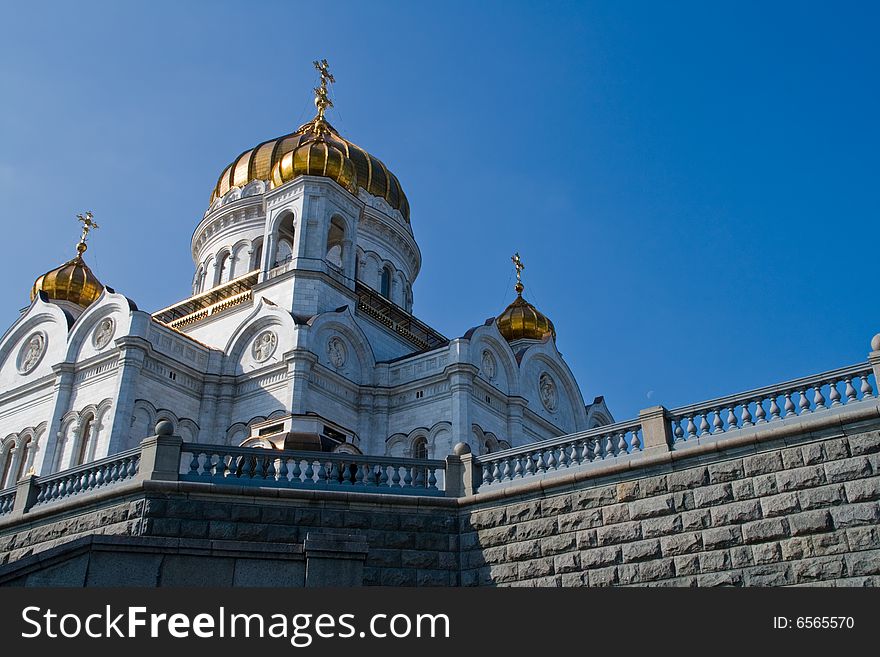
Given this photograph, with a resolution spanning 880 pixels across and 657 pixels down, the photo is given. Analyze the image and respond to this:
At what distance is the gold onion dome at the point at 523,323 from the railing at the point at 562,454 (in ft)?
72.0

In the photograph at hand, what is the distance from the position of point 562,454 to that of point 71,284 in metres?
26.9

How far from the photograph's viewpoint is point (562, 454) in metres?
13.9

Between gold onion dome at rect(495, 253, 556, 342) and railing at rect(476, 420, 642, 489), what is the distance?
72.0 feet

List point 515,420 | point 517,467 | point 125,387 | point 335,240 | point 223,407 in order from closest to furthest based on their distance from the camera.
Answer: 1. point 517,467
2. point 125,387
3. point 223,407
4. point 515,420
5. point 335,240

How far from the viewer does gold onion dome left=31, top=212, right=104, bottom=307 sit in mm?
35125

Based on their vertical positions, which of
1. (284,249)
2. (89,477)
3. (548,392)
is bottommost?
(89,477)

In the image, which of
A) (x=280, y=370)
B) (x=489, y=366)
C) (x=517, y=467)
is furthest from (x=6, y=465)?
(x=517, y=467)

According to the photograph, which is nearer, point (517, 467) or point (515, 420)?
point (517, 467)

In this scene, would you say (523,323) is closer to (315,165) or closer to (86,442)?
(315,165)

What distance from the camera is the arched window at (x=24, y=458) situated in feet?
92.0

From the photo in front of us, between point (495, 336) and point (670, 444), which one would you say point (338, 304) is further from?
point (670, 444)

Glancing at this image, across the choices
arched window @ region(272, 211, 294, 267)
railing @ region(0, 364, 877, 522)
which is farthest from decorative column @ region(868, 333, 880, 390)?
arched window @ region(272, 211, 294, 267)

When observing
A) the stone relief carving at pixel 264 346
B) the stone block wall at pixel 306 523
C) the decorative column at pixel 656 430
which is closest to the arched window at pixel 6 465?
the stone relief carving at pixel 264 346

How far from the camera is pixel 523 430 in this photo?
30.4m
